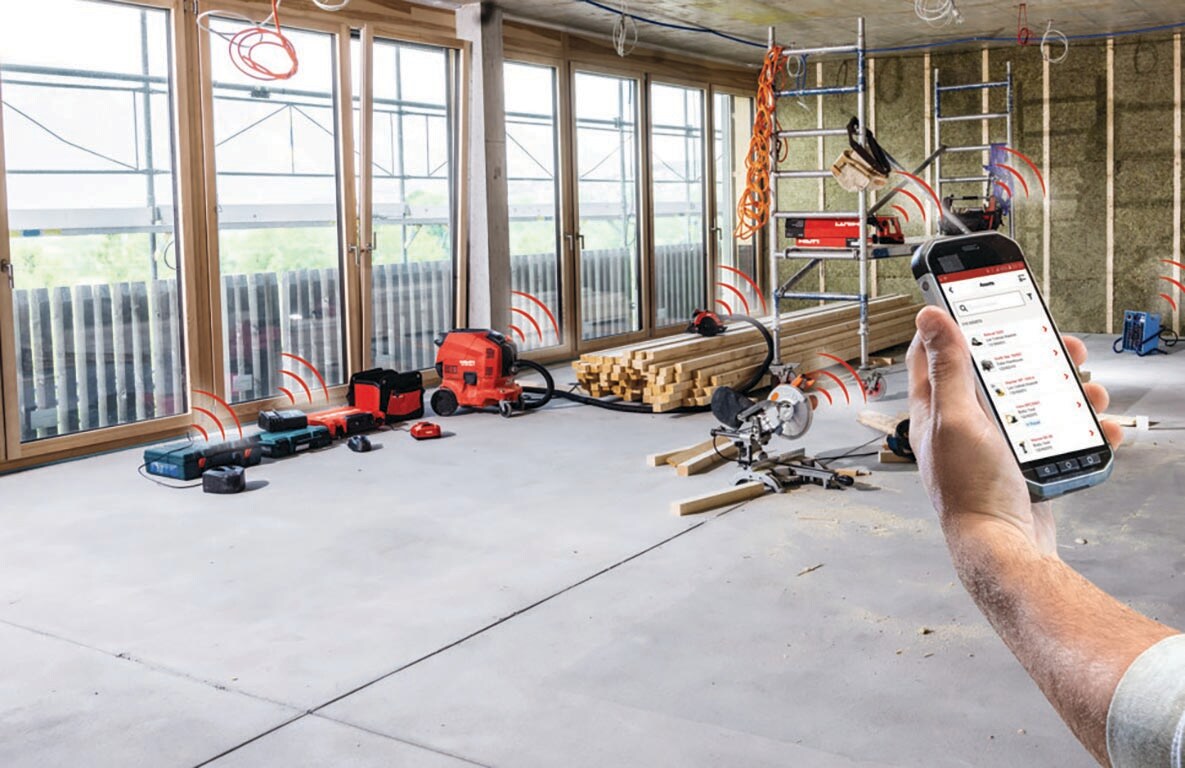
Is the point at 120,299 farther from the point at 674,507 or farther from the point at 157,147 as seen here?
the point at 674,507

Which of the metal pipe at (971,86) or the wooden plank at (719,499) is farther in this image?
the metal pipe at (971,86)

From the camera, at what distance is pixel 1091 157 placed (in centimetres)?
1110

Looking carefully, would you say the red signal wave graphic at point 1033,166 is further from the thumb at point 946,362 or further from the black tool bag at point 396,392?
the thumb at point 946,362

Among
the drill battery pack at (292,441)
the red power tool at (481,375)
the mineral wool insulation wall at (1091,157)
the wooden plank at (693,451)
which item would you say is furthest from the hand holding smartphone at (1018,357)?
the mineral wool insulation wall at (1091,157)

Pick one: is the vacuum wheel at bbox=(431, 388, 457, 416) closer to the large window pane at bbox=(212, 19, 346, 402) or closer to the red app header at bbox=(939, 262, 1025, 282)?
the large window pane at bbox=(212, 19, 346, 402)

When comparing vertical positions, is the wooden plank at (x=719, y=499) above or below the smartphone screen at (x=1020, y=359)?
below

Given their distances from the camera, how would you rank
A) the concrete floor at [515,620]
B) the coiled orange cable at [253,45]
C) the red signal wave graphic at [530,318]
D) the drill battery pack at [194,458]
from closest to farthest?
the concrete floor at [515,620]
the drill battery pack at [194,458]
the coiled orange cable at [253,45]
the red signal wave graphic at [530,318]

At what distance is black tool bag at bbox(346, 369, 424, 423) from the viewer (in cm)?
732

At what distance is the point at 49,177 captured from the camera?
6.22 metres

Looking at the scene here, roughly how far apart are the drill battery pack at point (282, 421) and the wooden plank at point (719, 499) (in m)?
2.47

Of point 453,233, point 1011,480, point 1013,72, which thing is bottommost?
point 1011,480

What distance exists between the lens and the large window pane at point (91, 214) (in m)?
6.12

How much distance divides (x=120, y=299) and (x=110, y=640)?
337cm

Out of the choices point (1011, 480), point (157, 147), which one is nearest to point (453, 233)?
point (157, 147)
